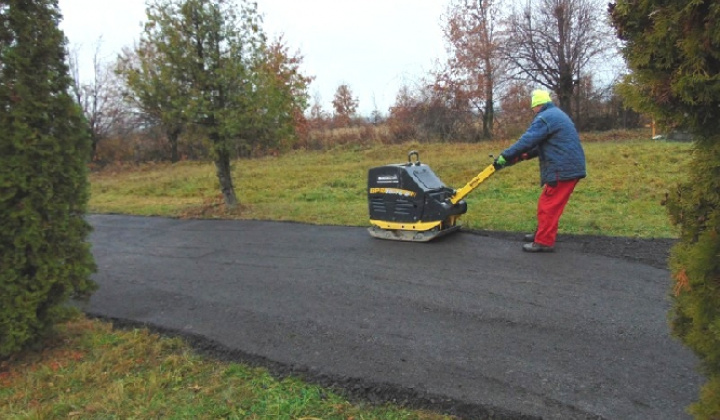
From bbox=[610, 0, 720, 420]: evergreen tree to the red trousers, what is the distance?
392 centimetres

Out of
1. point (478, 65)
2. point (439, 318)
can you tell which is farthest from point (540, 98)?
point (478, 65)

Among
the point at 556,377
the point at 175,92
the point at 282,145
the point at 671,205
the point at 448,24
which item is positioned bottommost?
the point at 556,377

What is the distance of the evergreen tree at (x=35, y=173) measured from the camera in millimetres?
3557

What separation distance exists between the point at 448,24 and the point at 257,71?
1995 centimetres

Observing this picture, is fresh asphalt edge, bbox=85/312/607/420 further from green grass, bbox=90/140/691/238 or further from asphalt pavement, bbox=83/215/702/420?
green grass, bbox=90/140/691/238

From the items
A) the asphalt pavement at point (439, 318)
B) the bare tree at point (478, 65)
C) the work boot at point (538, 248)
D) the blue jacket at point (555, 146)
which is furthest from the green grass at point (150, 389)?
the bare tree at point (478, 65)

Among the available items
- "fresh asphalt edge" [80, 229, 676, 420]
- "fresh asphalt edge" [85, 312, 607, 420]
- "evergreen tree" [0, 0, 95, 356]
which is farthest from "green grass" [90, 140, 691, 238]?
"evergreen tree" [0, 0, 95, 356]

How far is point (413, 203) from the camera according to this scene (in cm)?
690

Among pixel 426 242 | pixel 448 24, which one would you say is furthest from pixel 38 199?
pixel 448 24

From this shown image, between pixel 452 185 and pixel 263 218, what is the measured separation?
600 cm

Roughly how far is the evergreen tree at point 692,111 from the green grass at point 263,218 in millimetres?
323

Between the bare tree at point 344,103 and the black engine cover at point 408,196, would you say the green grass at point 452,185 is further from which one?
the bare tree at point 344,103

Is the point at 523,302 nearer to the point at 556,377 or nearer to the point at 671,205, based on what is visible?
the point at 556,377

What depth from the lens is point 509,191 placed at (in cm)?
1137
